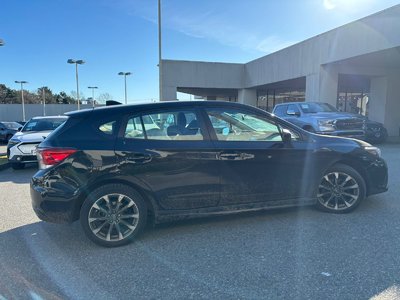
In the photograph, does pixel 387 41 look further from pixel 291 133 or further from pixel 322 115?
pixel 291 133

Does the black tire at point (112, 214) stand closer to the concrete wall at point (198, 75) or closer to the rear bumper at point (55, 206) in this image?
the rear bumper at point (55, 206)

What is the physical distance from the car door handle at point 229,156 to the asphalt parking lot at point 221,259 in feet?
3.06

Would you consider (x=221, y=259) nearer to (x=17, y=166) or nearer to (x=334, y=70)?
(x=17, y=166)

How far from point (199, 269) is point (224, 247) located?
0.56 m

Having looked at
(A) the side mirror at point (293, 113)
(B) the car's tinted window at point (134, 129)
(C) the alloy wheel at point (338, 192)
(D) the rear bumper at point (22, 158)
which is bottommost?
(D) the rear bumper at point (22, 158)

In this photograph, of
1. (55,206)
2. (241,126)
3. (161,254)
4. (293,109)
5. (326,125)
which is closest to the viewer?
(161,254)

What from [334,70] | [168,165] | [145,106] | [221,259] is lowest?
[221,259]

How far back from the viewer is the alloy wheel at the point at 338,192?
4.68 metres

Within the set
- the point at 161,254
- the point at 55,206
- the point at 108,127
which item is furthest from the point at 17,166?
the point at 161,254

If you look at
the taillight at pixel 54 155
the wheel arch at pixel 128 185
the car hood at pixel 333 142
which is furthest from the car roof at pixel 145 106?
the car hood at pixel 333 142

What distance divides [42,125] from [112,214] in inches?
296

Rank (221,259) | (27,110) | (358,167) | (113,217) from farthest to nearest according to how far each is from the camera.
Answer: (27,110)
(358,167)
(113,217)
(221,259)

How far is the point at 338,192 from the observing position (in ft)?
15.3

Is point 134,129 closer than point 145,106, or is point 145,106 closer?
point 134,129
